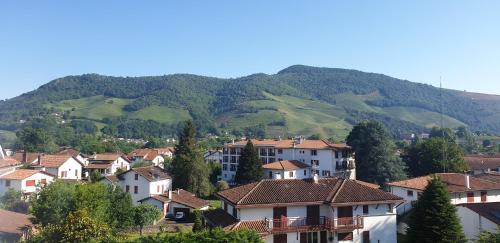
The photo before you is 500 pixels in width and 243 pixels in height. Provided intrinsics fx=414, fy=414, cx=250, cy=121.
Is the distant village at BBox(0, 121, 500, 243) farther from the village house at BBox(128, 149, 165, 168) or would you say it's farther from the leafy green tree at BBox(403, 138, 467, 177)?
the village house at BBox(128, 149, 165, 168)

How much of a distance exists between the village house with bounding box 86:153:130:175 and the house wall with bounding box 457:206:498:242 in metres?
61.3

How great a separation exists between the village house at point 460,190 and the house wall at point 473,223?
6.56m

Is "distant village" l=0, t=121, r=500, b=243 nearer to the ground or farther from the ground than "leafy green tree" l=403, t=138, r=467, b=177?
nearer to the ground

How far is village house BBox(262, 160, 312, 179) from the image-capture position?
6353 centimetres

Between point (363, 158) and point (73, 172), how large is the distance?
4860cm

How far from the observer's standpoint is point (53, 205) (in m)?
30.0

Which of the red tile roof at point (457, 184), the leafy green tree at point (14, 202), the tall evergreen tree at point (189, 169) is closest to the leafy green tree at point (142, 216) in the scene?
the leafy green tree at point (14, 202)

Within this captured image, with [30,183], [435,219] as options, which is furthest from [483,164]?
[30,183]

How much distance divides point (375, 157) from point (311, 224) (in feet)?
137

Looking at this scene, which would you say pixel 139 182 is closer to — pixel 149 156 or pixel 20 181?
pixel 20 181

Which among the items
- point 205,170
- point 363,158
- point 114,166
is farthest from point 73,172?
point 363,158

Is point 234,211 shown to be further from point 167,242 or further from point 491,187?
point 491,187

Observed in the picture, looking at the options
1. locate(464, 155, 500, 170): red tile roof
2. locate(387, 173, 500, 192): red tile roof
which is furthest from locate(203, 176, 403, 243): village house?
locate(464, 155, 500, 170): red tile roof

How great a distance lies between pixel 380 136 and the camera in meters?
68.2
